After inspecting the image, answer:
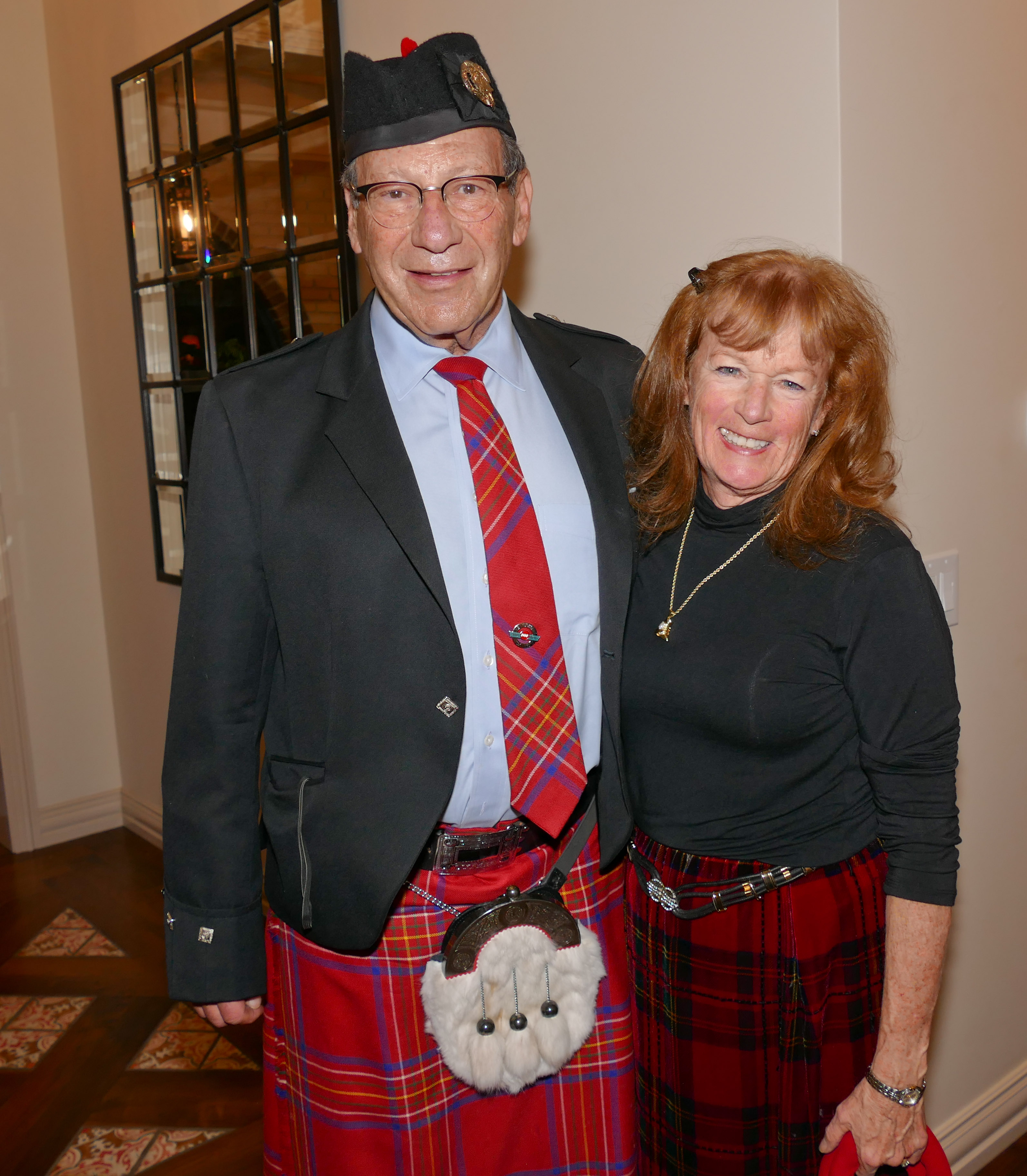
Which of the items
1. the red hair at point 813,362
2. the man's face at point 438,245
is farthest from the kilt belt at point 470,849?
the man's face at point 438,245

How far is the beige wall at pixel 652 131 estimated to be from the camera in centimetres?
163

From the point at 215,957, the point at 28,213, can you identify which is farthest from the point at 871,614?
the point at 28,213

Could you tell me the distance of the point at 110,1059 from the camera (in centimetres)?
270

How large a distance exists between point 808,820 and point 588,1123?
57 centimetres

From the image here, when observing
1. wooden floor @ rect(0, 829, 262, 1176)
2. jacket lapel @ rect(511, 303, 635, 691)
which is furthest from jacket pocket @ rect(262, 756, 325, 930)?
wooden floor @ rect(0, 829, 262, 1176)

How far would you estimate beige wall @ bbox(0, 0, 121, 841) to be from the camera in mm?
3629

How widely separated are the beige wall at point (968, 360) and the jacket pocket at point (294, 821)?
1.11 m

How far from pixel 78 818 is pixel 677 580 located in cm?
325

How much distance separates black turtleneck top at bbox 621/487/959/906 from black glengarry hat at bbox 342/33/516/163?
2.03 feet

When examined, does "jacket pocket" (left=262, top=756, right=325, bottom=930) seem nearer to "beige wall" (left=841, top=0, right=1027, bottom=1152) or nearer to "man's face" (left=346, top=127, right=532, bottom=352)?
"man's face" (left=346, top=127, right=532, bottom=352)

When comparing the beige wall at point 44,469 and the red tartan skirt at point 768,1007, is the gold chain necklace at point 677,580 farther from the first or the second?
the beige wall at point 44,469

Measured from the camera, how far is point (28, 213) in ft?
12.0

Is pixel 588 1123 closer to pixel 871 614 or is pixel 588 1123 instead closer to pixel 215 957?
pixel 215 957

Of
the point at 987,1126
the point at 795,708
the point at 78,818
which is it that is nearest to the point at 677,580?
the point at 795,708
